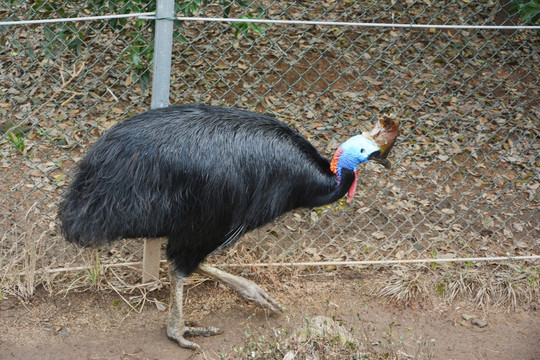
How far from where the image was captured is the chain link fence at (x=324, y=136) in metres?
3.67

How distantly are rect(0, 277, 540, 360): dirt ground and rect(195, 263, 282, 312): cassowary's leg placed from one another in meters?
0.11

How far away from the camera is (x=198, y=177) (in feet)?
8.58

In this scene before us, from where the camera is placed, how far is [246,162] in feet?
8.79

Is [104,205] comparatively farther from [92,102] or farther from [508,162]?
[508,162]

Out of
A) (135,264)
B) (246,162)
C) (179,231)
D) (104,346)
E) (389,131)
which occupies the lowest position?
(104,346)

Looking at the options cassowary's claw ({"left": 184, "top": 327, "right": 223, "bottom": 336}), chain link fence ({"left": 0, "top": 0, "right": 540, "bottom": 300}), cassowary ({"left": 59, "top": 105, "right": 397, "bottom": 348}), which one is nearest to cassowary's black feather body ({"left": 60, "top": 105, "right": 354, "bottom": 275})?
cassowary ({"left": 59, "top": 105, "right": 397, "bottom": 348})

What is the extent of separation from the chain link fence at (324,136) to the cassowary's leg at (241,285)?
344 millimetres

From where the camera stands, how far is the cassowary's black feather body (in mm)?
2607

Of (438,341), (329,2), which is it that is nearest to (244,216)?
(438,341)

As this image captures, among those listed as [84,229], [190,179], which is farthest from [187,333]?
[190,179]

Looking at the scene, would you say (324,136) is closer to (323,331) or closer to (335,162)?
(335,162)

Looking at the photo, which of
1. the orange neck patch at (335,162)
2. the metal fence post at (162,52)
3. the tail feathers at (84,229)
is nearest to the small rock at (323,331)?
the orange neck patch at (335,162)

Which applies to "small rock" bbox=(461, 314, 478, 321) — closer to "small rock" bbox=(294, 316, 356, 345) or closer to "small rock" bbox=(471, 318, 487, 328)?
"small rock" bbox=(471, 318, 487, 328)

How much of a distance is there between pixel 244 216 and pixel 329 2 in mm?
3560
